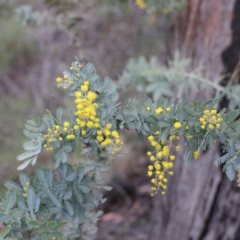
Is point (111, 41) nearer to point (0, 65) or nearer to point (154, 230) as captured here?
point (0, 65)

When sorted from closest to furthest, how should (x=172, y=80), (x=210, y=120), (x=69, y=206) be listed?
(x=210, y=120) → (x=69, y=206) → (x=172, y=80)

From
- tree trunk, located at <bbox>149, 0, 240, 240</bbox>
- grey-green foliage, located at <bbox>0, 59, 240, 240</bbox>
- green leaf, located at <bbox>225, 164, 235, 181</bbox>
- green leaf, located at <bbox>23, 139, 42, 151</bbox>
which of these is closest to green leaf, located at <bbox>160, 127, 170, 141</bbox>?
grey-green foliage, located at <bbox>0, 59, 240, 240</bbox>

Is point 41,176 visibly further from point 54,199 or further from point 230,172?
point 230,172

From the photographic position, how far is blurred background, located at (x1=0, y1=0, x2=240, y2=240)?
1.48 metres

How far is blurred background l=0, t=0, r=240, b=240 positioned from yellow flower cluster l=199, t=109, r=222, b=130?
33 centimetres

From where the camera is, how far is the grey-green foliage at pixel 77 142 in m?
0.74

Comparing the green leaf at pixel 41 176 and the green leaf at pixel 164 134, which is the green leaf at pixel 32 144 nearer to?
the green leaf at pixel 41 176

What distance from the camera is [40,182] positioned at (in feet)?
2.64

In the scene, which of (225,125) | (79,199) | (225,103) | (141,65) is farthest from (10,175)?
(225,125)

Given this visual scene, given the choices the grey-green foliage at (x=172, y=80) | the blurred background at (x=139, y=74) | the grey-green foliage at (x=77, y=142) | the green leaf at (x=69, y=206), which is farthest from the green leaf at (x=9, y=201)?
the grey-green foliage at (x=172, y=80)

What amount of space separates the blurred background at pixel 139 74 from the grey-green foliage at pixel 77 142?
11 centimetres

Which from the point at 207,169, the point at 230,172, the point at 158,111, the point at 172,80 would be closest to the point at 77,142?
the point at 158,111

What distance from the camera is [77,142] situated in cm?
77

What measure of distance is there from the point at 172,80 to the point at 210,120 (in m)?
0.77
